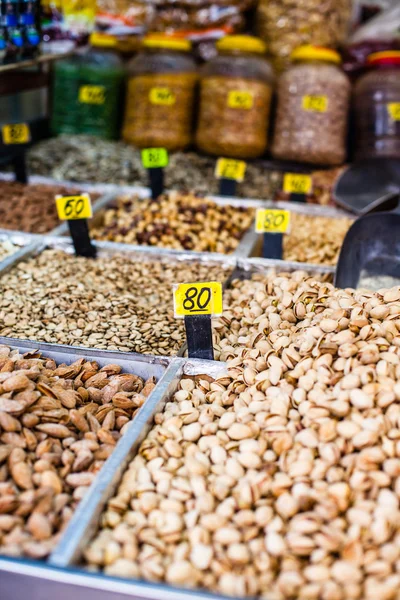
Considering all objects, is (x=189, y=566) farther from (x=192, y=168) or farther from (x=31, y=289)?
(x=192, y=168)

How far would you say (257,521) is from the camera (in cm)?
116

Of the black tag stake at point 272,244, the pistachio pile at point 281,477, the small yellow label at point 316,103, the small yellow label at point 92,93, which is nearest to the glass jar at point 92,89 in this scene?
the small yellow label at point 92,93

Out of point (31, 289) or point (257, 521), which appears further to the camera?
point (31, 289)

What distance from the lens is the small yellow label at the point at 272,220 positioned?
7.82 feet

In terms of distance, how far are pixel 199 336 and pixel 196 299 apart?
0.11 metres

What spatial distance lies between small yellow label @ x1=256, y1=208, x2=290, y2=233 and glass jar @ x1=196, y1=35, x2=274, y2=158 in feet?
4.06

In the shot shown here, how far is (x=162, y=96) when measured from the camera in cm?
360

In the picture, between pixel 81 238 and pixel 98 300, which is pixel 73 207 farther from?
pixel 98 300

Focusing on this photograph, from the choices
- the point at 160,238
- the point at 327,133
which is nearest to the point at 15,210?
the point at 160,238

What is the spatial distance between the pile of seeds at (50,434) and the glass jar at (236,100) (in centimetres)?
219

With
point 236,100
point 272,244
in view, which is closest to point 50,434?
point 272,244

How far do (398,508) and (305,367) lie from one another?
414mm

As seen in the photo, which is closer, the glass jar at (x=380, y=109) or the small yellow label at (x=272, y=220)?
the small yellow label at (x=272, y=220)

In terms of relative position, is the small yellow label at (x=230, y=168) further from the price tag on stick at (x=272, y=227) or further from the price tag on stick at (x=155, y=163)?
the price tag on stick at (x=272, y=227)
